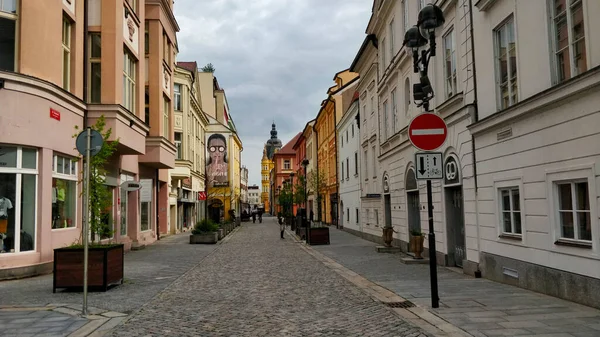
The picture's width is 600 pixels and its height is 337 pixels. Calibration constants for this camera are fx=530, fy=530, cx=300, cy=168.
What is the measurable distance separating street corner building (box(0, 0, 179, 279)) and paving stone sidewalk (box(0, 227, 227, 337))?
5.38ft

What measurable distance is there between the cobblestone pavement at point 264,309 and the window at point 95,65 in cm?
726

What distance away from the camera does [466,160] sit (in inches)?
500

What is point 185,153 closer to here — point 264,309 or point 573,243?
point 264,309

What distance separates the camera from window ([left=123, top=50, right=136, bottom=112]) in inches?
757

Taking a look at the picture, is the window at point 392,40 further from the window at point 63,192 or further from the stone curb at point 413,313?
the window at point 63,192

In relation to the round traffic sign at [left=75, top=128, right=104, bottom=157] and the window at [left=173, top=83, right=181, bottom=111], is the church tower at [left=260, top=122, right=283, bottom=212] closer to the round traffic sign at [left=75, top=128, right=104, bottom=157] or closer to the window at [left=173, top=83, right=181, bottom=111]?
the window at [left=173, top=83, right=181, bottom=111]

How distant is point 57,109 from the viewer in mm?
14078

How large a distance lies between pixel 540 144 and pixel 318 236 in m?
16.3

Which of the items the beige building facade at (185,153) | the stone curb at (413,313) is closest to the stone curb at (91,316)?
the stone curb at (413,313)

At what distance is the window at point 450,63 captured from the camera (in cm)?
1380

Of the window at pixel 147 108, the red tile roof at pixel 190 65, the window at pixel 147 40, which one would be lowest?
the window at pixel 147 108

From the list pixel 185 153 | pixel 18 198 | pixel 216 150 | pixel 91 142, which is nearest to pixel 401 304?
pixel 91 142

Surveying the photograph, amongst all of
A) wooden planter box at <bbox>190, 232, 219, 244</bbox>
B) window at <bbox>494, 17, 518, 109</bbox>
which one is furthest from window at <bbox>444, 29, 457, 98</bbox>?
wooden planter box at <bbox>190, 232, 219, 244</bbox>

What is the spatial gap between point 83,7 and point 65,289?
925 centimetres
